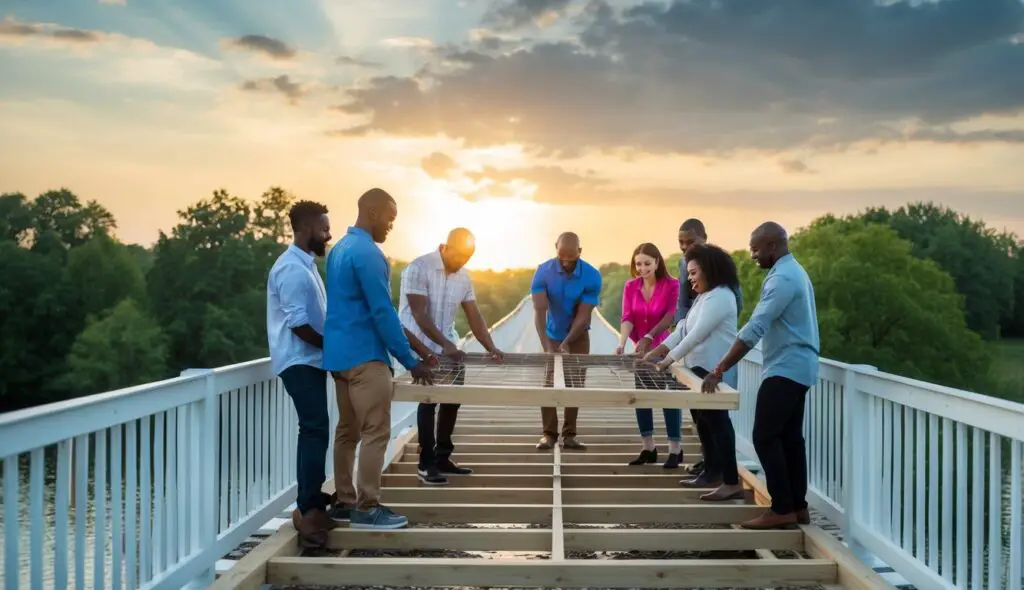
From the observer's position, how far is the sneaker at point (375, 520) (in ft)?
17.1

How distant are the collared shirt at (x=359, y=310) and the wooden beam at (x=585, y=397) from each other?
0.34m

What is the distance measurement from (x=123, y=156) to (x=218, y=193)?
28.7m

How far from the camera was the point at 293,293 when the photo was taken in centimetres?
497

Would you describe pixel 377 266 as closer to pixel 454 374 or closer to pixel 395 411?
pixel 454 374

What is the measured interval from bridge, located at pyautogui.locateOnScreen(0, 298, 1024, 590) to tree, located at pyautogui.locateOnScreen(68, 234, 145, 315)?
52.1 m

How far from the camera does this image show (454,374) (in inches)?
224

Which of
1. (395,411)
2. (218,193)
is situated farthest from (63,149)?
(395,411)

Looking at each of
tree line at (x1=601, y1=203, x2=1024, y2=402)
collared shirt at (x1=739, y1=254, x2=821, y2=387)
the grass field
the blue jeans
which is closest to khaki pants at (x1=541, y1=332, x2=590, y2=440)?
the blue jeans

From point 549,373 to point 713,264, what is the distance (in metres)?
1.14

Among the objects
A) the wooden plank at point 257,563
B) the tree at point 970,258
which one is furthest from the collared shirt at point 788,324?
the tree at point 970,258

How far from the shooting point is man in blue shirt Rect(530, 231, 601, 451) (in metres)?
7.41

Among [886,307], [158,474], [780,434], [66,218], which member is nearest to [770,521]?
[780,434]

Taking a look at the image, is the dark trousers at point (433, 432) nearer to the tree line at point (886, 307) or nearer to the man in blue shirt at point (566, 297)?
the man in blue shirt at point (566, 297)

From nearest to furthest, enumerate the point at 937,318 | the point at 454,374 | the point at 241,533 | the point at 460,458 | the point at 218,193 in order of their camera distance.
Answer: the point at 241,533 < the point at 454,374 < the point at 460,458 < the point at 937,318 < the point at 218,193
